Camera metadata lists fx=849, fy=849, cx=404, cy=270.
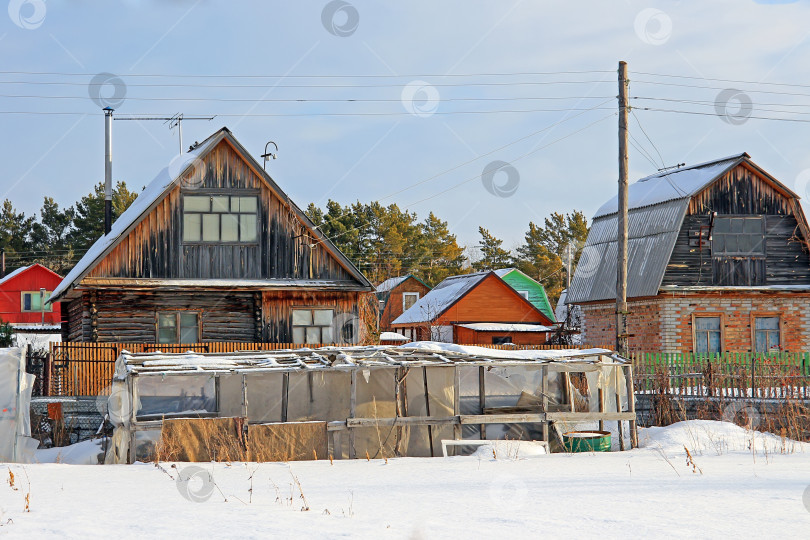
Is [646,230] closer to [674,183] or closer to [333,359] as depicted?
[674,183]

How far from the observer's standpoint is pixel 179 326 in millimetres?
23609

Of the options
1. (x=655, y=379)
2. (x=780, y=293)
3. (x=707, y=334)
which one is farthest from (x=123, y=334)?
(x=780, y=293)

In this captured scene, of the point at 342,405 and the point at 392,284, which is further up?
the point at 392,284

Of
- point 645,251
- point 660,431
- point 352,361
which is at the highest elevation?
point 645,251

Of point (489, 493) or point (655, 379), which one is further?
point (655, 379)

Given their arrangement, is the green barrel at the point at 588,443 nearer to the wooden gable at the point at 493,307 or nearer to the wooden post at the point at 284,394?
the wooden post at the point at 284,394

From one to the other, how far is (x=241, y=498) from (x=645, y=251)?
2325 centimetres

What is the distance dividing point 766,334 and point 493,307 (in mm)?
21933

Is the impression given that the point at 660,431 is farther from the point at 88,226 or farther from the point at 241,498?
the point at 88,226

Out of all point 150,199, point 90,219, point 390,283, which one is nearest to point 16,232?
point 90,219

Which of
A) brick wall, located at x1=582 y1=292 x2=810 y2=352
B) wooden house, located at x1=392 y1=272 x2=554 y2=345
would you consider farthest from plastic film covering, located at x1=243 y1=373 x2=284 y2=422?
wooden house, located at x1=392 y1=272 x2=554 y2=345

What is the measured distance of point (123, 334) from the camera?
913 inches

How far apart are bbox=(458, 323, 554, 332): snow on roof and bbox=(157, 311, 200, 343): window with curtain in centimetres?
2515

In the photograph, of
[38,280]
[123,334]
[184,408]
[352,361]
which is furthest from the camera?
[38,280]
